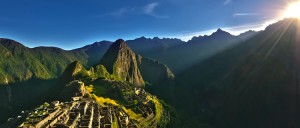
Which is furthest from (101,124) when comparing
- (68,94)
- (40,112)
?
(68,94)

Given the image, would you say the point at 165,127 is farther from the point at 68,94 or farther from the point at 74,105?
the point at 74,105

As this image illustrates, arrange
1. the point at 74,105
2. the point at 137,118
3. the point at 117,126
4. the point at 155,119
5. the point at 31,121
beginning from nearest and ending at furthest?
1. the point at 31,121
2. the point at 117,126
3. the point at 74,105
4. the point at 137,118
5. the point at 155,119

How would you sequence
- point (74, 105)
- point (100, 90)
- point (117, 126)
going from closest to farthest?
point (117, 126), point (74, 105), point (100, 90)

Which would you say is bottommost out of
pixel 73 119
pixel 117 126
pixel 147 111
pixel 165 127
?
pixel 165 127

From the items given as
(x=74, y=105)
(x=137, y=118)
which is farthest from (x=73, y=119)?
(x=137, y=118)

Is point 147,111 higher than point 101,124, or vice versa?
point 101,124

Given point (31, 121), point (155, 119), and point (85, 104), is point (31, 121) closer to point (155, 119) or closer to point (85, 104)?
point (85, 104)

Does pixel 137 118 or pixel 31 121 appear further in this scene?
pixel 137 118

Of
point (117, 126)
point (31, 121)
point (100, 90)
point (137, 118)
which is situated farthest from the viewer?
point (100, 90)

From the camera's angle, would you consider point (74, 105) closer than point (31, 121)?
No
